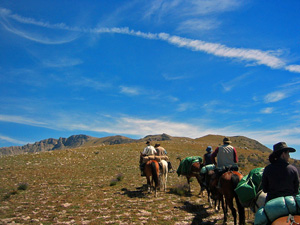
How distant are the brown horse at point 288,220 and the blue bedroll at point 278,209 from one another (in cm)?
10

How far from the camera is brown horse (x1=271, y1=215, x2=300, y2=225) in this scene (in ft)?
13.2

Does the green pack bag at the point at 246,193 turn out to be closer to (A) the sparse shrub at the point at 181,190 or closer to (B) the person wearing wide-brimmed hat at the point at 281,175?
(B) the person wearing wide-brimmed hat at the point at 281,175

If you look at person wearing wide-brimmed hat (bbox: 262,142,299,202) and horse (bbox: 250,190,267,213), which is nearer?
person wearing wide-brimmed hat (bbox: 262,142,299,202)

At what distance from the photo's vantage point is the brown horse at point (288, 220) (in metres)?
4.04

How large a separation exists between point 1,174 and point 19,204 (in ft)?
41.5

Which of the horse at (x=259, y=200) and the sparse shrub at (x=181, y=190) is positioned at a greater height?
the horse at (x=259, y=200)

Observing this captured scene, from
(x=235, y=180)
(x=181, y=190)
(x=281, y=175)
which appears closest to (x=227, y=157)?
(x=235, y=180)

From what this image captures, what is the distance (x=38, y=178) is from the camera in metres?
20.5

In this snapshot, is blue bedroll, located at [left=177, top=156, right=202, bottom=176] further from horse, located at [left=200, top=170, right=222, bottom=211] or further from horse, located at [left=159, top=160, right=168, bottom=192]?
horse, located at [left=200, top=170, right=222, bottom=211]

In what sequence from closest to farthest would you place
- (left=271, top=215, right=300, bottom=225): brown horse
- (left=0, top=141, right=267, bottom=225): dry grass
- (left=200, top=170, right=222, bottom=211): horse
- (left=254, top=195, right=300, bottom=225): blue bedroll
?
(left=271, top=215, right=300, bottom=225): brown horse < (left=254, top=195, right=300, bottom=225): blue bedroll < (left=0, top=141, right=267, bottom=225): dry grass < (left=200, top=170, right=222, bottom=211): horse

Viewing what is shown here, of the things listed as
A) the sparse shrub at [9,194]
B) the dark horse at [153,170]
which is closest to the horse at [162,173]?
the dark horse at [153,170]

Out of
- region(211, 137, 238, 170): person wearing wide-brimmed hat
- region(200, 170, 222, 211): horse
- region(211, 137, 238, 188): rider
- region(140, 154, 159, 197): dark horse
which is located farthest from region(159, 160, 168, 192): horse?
region(211, 137, 238, 170): person wearing wide-brimmed hat

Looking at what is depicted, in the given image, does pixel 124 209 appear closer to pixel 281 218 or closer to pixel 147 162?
pixel 147 162

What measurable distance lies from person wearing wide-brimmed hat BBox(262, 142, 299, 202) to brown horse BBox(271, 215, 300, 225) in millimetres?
1059
